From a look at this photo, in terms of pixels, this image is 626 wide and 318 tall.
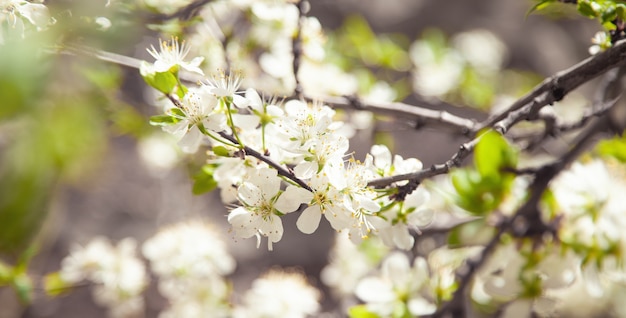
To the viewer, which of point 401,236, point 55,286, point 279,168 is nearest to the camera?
point 279,168

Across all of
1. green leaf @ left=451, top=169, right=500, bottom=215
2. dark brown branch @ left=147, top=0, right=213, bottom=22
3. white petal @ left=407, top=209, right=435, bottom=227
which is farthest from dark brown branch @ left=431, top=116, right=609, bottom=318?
dark brown branch @ left=147, top=0, right=213, bottom=22

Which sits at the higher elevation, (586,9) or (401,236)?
(586,9)

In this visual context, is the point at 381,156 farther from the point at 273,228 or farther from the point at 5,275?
the point at 5,275

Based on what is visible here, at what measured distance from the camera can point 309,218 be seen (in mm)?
520

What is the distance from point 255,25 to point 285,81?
0.15m

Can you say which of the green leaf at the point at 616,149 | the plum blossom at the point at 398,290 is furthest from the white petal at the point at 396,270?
the green leaf at the point at 616,149

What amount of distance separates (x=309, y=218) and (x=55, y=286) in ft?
2.32

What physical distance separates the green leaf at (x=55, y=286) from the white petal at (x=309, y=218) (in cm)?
66

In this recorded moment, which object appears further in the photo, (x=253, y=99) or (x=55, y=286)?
(x=55, y=286)

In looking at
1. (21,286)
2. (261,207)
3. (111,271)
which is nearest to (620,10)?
(261,207)

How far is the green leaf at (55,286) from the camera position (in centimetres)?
95

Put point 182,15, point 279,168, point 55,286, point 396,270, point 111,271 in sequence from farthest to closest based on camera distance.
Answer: point 111,271, point 55,286, point 396,270, point 182,15, point 279,168

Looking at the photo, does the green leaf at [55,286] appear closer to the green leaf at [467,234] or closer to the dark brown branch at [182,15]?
the dark brown branch at [182,15]

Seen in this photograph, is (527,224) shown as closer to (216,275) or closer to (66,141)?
(216,275)
